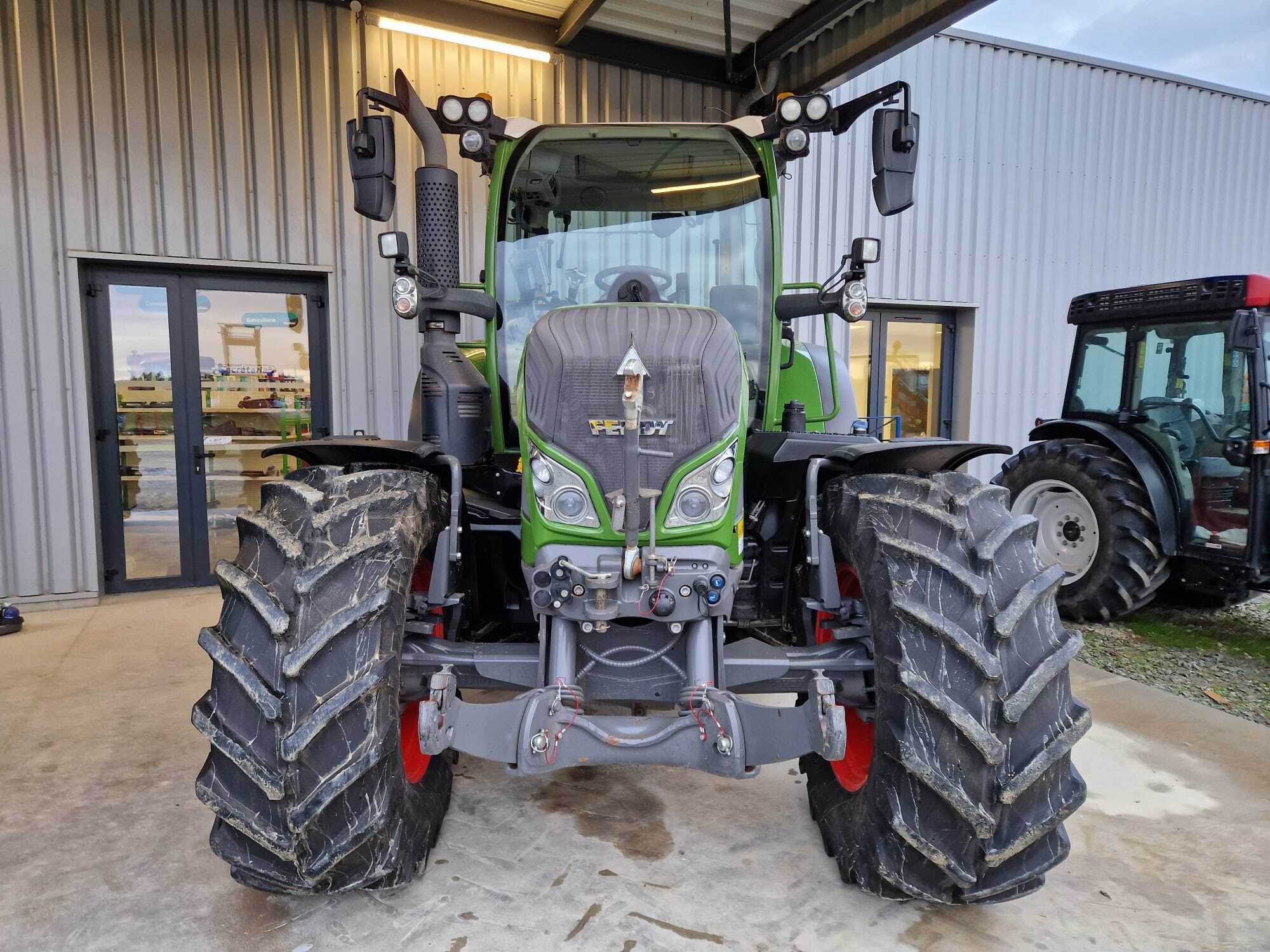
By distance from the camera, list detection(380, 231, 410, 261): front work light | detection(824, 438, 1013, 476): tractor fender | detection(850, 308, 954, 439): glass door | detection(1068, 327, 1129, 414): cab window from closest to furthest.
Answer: detection(824, 438, 1013, 476): tractor fender, detection(380, 231, 410, 261): front work light, detection(1068, 327, 1129, 414): cab window, detection(850, 308, 954, 439): glass door

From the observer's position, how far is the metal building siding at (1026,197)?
773cm

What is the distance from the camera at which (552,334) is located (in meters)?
2.19

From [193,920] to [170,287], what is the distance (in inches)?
187

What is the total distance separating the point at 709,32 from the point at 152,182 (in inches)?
162

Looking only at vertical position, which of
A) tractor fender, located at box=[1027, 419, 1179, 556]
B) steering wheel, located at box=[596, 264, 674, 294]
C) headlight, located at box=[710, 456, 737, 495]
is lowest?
tractor fender, located at box=[1027, 419, 1179, 556]

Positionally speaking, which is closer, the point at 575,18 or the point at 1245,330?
the point at 1245,330

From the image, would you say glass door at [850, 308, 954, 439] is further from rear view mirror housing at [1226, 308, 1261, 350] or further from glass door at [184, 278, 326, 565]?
glass door at [184, 278, 326, 565]

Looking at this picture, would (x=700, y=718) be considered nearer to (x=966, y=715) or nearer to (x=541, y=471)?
(x=966, y=715)

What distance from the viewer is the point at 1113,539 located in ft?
15.7

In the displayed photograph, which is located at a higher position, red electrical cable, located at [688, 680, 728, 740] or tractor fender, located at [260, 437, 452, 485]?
tractor fender, located at [260, 437, 452, 485]

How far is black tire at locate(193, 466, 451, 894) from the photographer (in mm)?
1729

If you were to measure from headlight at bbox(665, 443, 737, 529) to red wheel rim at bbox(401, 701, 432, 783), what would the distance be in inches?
36.2

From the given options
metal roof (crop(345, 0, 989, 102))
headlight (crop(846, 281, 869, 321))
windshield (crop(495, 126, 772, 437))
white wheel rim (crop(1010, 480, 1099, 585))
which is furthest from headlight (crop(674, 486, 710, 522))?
metal roof (crop(345, 0, 989, 102))

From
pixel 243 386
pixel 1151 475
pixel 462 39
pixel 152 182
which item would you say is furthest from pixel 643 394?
pixel 462 39
